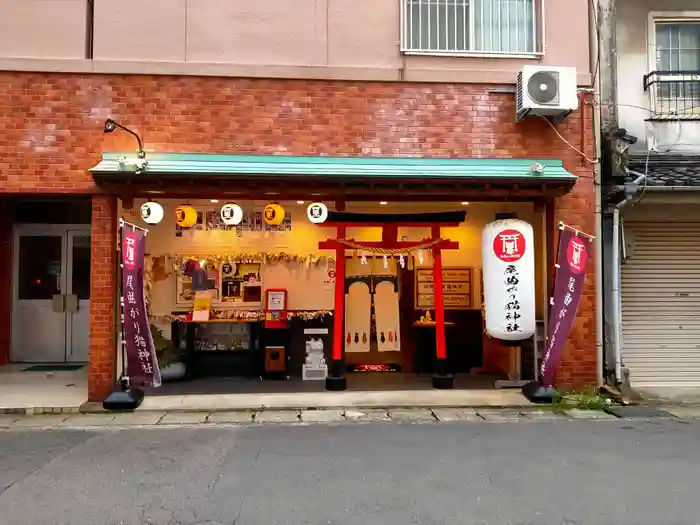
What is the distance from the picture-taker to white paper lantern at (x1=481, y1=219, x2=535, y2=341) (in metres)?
9.09

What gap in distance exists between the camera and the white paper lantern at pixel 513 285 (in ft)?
29.8

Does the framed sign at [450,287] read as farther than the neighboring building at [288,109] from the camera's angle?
Yes

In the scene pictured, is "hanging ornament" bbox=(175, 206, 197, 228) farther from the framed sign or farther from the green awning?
the framed sign

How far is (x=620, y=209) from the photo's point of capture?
32.6 ft

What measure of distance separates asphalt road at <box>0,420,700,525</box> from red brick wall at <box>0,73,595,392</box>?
10.2 ft

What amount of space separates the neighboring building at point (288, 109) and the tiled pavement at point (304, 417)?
3.15ft

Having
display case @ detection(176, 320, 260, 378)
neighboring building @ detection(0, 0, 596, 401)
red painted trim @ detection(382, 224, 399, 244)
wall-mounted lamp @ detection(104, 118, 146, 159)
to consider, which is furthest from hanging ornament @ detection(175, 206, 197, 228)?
red painted trim @ detection(382, 224, 399, 244)

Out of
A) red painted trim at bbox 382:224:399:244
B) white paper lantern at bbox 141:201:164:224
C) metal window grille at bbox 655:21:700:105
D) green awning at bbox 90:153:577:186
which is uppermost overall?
metal window grille at bbox 655:21:700:105

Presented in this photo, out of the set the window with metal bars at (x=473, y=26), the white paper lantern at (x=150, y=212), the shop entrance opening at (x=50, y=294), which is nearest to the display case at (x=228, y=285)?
the white paper lantern at (x=150, y=212)

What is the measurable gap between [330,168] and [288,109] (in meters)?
1.42

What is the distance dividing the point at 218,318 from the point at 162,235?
2078 millimetres

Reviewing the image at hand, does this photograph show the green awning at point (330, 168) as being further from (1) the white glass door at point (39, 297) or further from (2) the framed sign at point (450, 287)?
(1) the white glass door at point (39, 297)

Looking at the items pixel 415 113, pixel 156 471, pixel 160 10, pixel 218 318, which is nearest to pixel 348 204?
pixel 415 113

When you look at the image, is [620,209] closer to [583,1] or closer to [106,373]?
[583,1]
